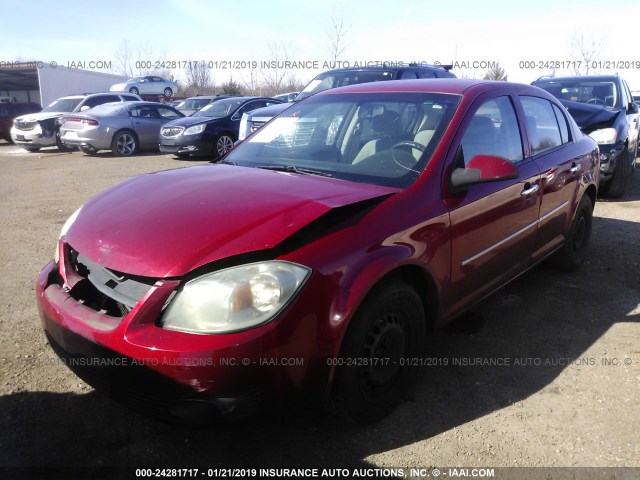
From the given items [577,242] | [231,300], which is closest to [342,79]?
[577,242]

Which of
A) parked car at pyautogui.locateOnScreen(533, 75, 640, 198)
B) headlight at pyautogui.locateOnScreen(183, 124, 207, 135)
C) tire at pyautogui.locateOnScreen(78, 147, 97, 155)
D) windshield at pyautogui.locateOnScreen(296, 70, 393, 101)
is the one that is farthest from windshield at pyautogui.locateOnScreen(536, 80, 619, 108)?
tire at pyautogui.locateOnScreen(78, 147, 97, 155)

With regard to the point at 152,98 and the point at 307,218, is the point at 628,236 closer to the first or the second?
the point at 307,218

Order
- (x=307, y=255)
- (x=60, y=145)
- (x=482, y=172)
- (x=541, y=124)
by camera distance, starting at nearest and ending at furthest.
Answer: (x=307, y=255) < (x=482, y=172) < (x=541, y=124) < (x=60, y=145)

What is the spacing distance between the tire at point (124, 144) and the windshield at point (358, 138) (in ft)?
35.4

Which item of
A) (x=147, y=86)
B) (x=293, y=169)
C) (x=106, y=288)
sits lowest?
(x=106, y=288)

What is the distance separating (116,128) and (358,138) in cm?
1162

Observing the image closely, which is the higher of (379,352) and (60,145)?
(379,352)

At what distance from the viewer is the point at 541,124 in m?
3.95

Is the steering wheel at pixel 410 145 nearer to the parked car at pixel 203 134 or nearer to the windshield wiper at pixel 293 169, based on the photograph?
the windshield wiper at pixel 293 169

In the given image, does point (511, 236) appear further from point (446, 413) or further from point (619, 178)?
point (619, 178)

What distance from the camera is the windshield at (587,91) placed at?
862 cm

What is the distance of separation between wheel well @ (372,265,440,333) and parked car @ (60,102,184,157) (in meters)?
12.2

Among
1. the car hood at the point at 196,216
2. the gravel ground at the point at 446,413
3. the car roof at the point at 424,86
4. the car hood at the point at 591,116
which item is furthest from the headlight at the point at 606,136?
the car hood at the point at 196,216

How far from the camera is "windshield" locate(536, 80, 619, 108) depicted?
8.62 metres
